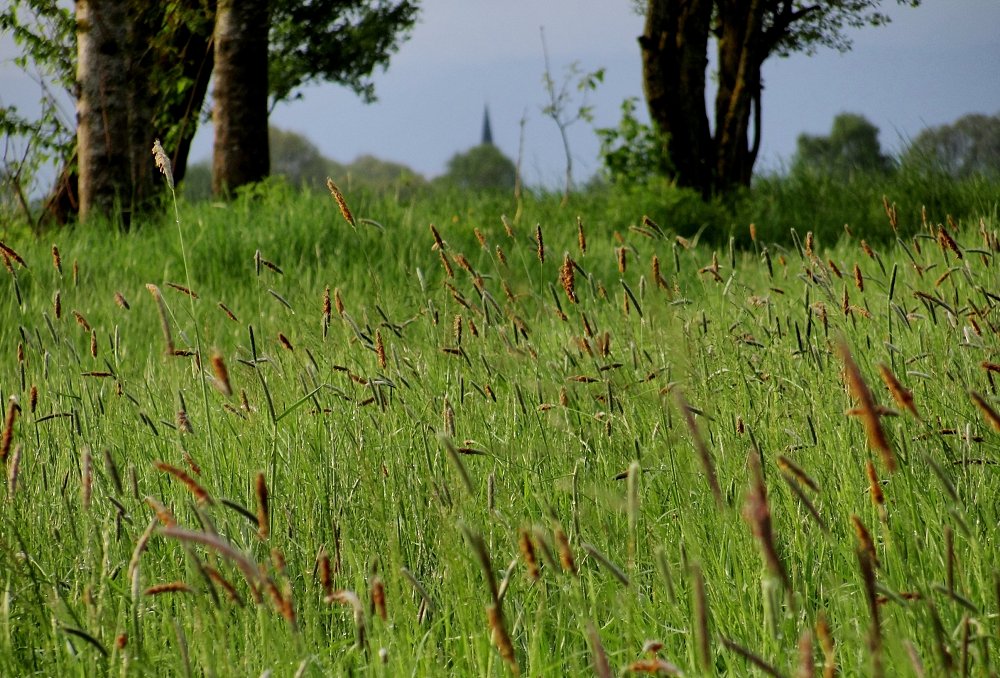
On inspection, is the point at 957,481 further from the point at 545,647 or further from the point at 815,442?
the point at 545,647

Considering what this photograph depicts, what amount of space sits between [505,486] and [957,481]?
115 cm

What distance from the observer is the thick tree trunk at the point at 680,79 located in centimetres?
1139

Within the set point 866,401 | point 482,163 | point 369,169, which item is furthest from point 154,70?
point 482,163

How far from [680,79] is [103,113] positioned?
6381 mm

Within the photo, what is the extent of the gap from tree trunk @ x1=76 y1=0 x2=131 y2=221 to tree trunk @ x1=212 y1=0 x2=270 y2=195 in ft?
2.65

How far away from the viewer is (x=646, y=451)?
287 cm

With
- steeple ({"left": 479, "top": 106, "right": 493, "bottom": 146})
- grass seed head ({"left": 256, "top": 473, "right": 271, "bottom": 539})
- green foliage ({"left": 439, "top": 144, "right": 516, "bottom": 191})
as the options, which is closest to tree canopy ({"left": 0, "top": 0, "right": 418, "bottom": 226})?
grass seed head ({"left": 256, "top": 473, "right": 271, "bottom": 539})

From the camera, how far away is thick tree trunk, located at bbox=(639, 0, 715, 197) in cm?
1139

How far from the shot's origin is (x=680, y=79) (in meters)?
11.8

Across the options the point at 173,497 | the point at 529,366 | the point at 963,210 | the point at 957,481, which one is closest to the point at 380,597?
the point at 173,497

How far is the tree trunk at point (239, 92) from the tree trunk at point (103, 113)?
0.81 m

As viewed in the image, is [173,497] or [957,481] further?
[173,497]

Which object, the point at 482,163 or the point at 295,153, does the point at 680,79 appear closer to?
Answer: the point at 295,153

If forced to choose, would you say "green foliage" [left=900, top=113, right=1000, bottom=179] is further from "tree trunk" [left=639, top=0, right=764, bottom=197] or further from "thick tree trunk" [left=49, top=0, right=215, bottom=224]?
"thick tree trunk" [left=49, top=0, right=215, bottom=224]
